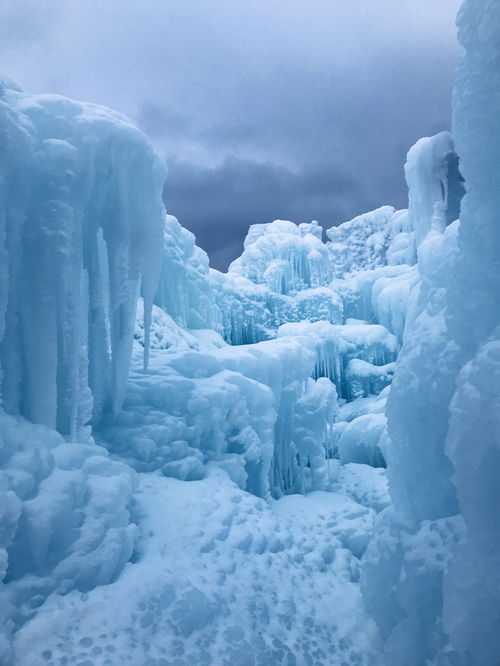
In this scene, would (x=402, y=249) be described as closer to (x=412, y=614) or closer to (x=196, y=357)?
(x=196, y=357)

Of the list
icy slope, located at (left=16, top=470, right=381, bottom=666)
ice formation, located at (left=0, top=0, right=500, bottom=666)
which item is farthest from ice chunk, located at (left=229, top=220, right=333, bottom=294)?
icy slope, located at (left=16, top=470, right=381, bottom=666)

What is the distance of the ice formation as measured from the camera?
14.8 ft

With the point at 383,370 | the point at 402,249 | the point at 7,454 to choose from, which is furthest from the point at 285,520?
the point at 402,249

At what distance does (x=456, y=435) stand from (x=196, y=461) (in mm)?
5028

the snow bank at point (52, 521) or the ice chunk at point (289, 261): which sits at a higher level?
the ice chunk at point (289, 261)

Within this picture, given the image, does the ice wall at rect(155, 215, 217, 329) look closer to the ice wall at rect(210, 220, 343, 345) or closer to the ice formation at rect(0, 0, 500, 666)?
the ice wall at rect(210, 220, 343, 345)

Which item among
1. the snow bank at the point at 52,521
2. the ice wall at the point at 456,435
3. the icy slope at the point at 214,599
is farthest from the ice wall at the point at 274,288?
the ice wall at the point at 456,435

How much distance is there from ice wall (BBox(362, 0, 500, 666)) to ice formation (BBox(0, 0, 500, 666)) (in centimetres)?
2

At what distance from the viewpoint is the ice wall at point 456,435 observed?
→ 13.6 feet

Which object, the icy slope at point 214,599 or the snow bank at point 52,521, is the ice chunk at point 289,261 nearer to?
the icy slope at point 214,599

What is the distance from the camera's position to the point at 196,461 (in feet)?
27.2

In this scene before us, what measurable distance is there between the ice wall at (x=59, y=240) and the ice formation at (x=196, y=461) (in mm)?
31

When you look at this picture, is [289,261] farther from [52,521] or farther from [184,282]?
[52,521]

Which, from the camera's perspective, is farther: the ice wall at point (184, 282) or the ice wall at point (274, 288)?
the ice wall at point (274, 288)
